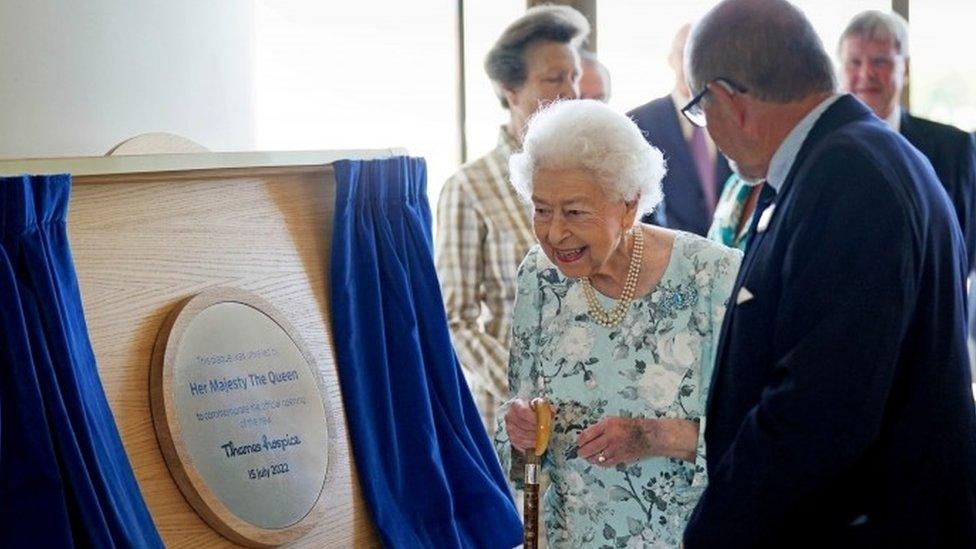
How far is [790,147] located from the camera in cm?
223

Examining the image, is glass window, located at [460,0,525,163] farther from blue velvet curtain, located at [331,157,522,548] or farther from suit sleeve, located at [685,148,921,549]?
suit sleeve, located at [685,148,921,549]

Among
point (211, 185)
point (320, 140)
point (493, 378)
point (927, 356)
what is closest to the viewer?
point (927, 356)

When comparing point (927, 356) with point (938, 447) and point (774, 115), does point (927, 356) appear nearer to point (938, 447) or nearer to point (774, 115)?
point (938, 447)

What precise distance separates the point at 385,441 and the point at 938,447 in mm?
1146

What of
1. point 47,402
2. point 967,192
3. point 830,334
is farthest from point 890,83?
point 47,402

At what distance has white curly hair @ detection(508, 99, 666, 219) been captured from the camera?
284 cm

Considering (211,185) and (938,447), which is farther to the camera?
(211,185)

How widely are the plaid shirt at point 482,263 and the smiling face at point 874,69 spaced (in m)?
1.52

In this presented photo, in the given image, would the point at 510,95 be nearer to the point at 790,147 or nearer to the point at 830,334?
the point at 790,147

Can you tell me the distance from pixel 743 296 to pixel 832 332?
0.21 m

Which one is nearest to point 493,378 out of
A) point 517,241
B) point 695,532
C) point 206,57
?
point 517,241

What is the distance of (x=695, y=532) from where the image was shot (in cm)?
221

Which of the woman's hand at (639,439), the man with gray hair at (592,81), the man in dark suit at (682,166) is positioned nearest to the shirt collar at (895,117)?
the man in dark suit at (682,166)

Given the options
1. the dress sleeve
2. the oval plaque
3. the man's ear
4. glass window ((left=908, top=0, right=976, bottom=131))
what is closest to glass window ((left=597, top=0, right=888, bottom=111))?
glass window ((left=908, top=0, right=976, bottom=131))
